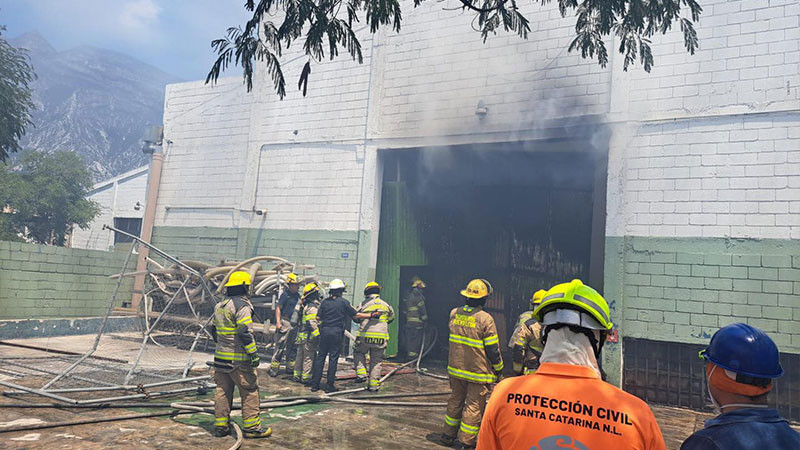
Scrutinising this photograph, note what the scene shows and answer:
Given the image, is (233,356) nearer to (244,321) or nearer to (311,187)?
(244,321)

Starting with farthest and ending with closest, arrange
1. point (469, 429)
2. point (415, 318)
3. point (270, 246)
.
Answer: point (270, 246), point (415, 318), point (469, 429)

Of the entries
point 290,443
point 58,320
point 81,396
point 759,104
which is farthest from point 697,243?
point 58,320

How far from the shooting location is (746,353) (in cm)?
188

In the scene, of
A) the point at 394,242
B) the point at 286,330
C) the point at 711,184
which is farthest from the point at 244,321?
the point at 711,184

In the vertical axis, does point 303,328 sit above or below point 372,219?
below

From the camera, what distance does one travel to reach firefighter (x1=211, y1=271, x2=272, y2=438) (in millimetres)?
5852

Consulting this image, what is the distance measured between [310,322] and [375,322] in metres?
1.13

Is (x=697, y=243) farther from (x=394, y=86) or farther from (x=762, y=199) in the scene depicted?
(x=394, y=86)

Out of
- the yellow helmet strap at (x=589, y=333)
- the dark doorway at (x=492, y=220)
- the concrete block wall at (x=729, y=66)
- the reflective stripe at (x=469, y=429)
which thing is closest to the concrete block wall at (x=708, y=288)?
the dark doorway at (x=492, y=220)

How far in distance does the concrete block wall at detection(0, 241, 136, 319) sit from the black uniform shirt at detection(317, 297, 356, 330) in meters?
8.94

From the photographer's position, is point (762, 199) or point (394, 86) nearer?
point (762, 199)

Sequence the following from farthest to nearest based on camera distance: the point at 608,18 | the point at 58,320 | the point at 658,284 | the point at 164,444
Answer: the point at 58,320 < the point at 658,284 < the point at 164,444 < the point at 608,18

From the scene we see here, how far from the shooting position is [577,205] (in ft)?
38.0

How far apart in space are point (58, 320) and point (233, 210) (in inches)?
198
